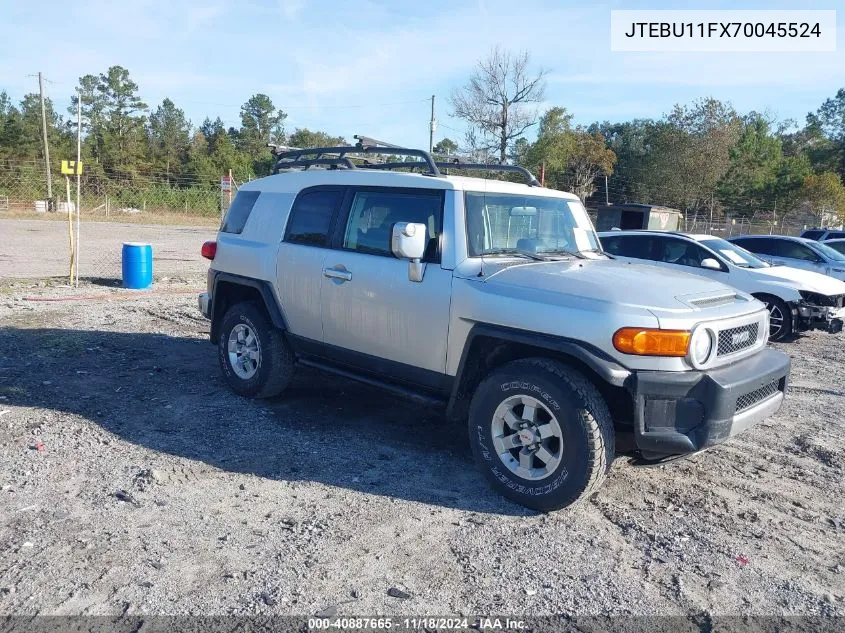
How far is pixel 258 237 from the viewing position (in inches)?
230

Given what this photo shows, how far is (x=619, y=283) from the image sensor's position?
4.02 meters

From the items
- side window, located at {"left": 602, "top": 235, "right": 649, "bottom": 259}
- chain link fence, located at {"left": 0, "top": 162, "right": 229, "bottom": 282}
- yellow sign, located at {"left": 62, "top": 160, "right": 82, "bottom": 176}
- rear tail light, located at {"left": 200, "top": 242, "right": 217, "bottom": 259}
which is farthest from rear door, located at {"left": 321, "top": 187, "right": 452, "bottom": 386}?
chain link fence, located at {"left": 0, "top": 162, "right": 229, "bottom": 282}

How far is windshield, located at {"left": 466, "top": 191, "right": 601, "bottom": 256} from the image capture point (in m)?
4.54

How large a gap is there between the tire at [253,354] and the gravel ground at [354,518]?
0.18 meters

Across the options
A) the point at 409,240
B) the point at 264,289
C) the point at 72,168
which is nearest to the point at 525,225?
the point at 409,240

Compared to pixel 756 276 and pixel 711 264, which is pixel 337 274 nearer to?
pixel 711 264

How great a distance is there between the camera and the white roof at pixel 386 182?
15.2ft

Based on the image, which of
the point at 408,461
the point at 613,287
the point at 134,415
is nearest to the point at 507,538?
the point at 408,461

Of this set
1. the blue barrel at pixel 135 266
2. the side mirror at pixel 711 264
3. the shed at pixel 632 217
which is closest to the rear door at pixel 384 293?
the side mirror at pixel 711 264

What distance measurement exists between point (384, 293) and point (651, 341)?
1.88m

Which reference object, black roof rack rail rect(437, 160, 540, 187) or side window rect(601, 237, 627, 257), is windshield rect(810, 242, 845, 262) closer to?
side window rect(601, 237, 627, 257)

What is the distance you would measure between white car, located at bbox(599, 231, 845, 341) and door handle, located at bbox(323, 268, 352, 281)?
17.8 ft

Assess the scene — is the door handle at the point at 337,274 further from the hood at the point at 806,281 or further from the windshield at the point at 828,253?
the windshield at the point at 828,253

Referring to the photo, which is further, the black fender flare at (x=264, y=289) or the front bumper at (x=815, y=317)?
the front bumper at (x=815, y=317)
